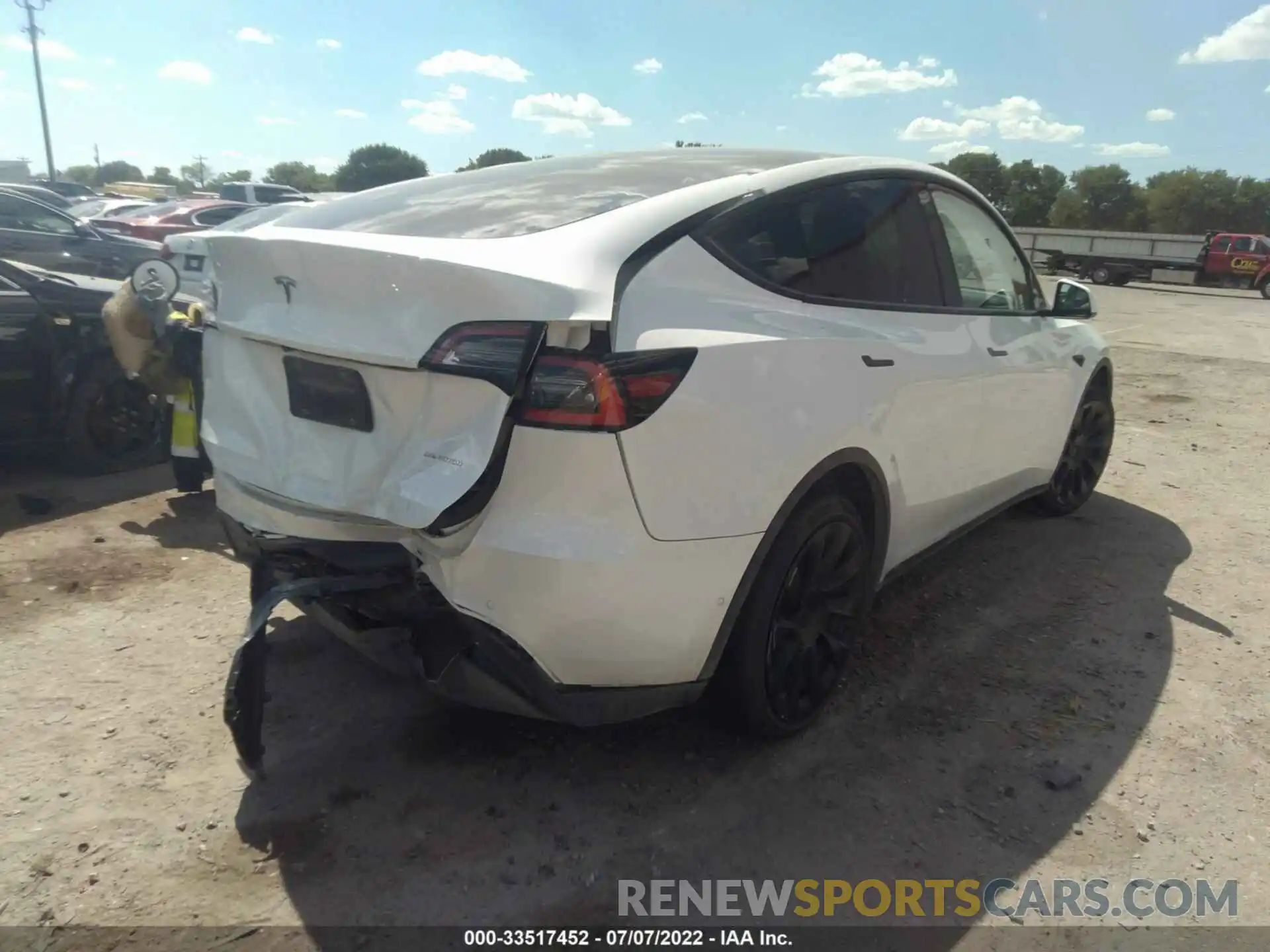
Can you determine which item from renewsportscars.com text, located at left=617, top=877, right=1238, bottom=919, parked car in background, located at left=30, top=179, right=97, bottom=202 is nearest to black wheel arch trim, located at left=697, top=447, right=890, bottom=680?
renewsportscars.com text, located at left=617, top=877, right=1238, bottom=919

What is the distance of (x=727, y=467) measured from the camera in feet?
7.78

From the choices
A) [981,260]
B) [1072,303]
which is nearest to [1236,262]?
[1072,303]

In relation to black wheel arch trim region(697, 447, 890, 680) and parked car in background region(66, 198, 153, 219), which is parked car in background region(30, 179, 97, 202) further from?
black wheel arch trim region(697, 447, 890, 680)

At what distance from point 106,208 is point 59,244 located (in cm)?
1174

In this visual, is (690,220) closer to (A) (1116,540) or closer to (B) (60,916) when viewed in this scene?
(B) (60,916)

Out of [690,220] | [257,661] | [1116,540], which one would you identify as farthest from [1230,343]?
[257,661]

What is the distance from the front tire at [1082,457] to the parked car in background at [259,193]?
18.3 m

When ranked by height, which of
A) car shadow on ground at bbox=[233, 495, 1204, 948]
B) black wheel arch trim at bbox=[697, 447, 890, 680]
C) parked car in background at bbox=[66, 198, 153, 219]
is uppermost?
parked car in background at bbox=[66, 198, 153, 219]

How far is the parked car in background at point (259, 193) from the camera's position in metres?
20.1

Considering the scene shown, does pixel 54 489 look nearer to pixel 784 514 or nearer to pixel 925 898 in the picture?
pixel 784 514

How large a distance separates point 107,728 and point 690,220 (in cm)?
246

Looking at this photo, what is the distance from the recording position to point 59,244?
406 inches

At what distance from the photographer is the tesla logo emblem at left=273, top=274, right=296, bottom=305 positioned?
8.14 ft

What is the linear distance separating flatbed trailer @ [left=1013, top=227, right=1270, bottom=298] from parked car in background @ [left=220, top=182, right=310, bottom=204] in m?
23.1
